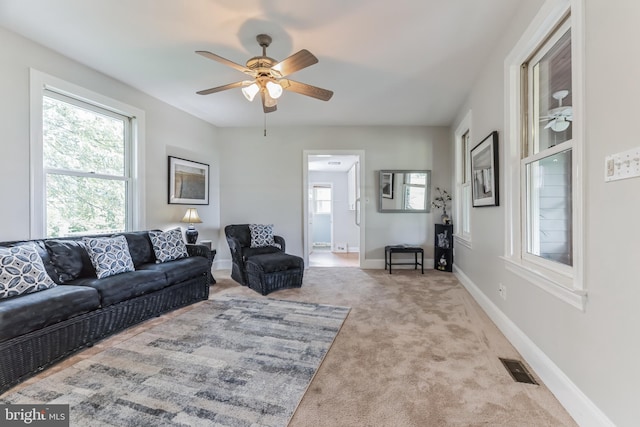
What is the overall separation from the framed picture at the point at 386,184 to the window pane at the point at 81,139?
4.01 m

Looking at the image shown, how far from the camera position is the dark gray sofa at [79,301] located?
1.79m

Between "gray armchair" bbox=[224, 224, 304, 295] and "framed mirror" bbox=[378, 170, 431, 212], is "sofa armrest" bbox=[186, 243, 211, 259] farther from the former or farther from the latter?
"framed mirror" bbox=[378, 170, 431, 212]

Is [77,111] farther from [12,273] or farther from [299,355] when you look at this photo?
[299,355]

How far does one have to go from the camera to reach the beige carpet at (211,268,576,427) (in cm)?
150

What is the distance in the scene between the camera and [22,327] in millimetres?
1801

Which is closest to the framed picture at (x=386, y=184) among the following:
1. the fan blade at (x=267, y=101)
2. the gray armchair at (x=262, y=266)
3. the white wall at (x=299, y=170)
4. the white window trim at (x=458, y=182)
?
the white wall at (x=299, y=170)

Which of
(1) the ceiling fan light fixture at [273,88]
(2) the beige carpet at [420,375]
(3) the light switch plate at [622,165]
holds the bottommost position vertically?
(2) the beige carpet at [420,375]

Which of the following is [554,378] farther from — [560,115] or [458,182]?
[458,182]

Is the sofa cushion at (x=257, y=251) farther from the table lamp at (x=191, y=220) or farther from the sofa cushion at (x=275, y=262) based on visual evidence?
the table lamp at (x=191, y=220)

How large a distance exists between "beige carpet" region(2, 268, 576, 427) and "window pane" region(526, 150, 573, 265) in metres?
0.86

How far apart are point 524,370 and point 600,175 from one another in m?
1.40

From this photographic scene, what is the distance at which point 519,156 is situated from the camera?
231cm

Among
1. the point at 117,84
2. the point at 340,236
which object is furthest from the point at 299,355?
the point at 340,236

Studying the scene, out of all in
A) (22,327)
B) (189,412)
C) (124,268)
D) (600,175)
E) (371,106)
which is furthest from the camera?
(371,106)
